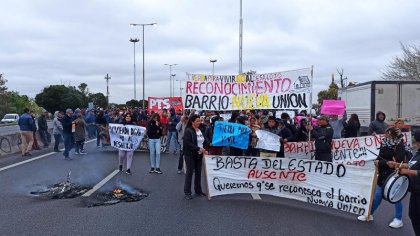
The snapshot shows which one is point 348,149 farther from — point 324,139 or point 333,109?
point 324,139

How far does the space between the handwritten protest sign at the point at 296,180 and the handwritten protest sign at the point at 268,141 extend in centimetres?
118

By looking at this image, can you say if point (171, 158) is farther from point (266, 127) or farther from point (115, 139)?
point (266, 127)

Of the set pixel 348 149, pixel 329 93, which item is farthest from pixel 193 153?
pixel 329 93

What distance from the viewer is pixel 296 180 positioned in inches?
324

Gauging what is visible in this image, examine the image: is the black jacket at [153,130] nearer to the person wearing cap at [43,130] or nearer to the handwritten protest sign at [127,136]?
the handwritten protest sign at [127,136]

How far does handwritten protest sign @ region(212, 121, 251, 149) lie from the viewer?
34.0ft

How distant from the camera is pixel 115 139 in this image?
39.8 feet

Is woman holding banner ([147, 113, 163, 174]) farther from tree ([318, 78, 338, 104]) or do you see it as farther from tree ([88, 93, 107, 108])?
tree ([88, 93, 107, 108])

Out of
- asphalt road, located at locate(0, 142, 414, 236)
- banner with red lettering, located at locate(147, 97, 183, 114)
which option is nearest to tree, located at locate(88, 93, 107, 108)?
banner with red lettering, located at locate(147, 97, 183, 114)

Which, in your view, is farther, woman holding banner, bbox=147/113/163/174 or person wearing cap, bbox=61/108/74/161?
person wearing cap, bbox=61/108/74/161

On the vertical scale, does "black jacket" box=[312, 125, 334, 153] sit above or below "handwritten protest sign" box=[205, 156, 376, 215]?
above

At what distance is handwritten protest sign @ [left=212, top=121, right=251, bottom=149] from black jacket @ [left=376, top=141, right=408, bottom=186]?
12.3 feet

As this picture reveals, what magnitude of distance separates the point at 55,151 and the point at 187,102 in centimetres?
841

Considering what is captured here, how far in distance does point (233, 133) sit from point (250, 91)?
1794 millimetres
